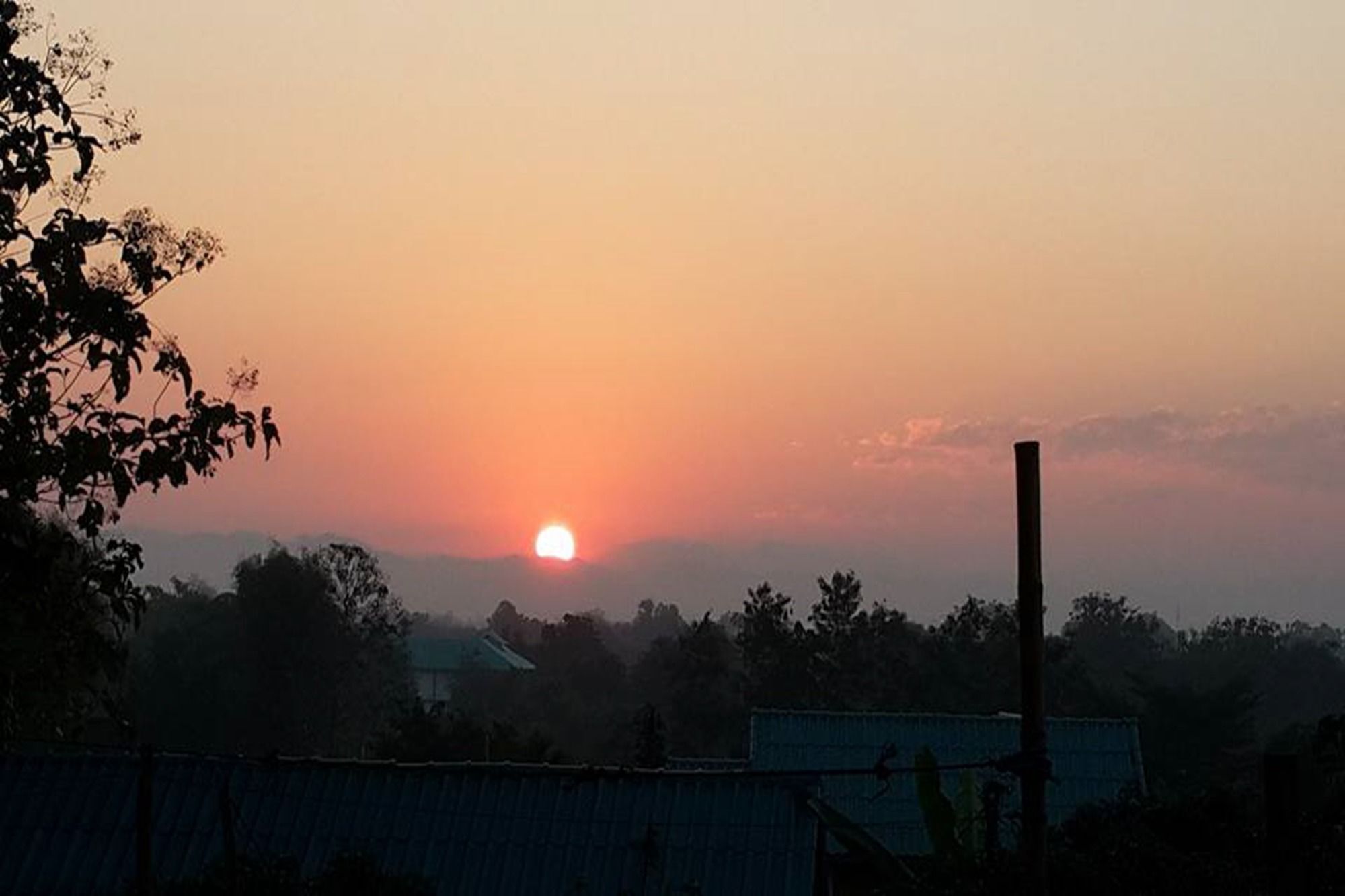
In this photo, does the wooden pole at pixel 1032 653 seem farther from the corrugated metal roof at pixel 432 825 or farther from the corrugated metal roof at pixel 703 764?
the corrugated metal roof at pixel 703 764

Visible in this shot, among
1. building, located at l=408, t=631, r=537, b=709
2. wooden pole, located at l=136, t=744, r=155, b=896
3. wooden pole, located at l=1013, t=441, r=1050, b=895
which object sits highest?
building, located at l=408, t=631, r=537, b=709

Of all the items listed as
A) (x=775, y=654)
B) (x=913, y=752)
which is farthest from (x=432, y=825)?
(x=775, y=654)

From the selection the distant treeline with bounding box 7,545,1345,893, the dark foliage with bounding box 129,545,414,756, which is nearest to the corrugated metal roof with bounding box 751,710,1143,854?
the distant treeline with bounding box 7,545,1345,893

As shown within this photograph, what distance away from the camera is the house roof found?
16888cm

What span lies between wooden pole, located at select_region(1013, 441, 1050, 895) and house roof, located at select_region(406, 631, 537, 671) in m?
149

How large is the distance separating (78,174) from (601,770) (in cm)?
828

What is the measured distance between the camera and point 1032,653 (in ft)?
42.7

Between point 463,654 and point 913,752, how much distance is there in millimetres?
145525

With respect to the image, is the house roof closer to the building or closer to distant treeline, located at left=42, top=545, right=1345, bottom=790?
the building

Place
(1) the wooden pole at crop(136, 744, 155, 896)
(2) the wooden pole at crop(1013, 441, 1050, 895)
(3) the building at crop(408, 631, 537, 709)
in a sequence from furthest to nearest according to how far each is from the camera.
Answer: (3) the building at crop(408, 631, 537, 709) < (1) the wooden pole at crop(136, 744, 155, 896) < (2) the wooden pole at crop(1013, 441, 1050, 895)

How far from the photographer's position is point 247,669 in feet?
286

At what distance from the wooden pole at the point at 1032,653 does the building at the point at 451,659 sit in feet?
485

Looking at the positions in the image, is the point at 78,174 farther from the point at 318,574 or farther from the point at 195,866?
the point at 318,574

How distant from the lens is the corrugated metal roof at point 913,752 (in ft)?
118
